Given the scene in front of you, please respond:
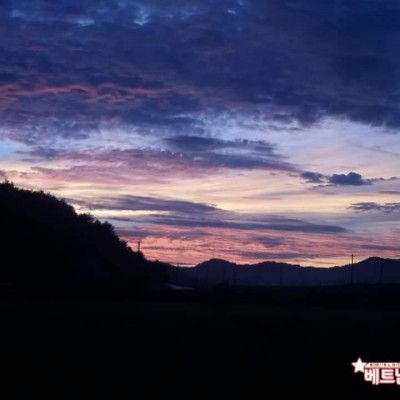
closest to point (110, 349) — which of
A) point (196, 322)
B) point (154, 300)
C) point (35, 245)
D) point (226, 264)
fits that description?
point (196, 322)

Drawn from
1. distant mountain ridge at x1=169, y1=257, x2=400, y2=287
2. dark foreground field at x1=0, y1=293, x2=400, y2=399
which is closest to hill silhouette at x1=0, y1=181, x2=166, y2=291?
distant mountain ridge at x1=169, y1=257, x2=400, y2=287

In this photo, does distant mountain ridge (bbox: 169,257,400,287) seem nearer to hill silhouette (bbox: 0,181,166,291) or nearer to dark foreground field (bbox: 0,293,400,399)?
hill silhouette (bbox: 0,181,166,291)

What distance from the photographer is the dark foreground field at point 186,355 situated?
13.7m

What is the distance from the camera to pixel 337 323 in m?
29.9

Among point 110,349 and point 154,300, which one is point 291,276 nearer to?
point 154,300

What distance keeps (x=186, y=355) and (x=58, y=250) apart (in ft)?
188

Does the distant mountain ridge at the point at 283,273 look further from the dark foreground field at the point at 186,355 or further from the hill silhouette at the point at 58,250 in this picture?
the dark foreground field at the point at 186,355

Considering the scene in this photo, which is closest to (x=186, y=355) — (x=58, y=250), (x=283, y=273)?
(x=58, y=250)

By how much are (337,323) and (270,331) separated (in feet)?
15.6

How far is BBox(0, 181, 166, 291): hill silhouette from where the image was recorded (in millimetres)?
67688

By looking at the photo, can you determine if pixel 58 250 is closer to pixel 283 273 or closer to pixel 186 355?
pixel 283 273

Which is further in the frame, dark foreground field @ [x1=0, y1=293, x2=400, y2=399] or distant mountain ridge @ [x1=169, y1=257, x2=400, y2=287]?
distant mountain ridge @ [x1=169, y1=257, x2=400, y2=287]

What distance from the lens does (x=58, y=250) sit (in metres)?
74.6

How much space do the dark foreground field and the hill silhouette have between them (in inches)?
1243
